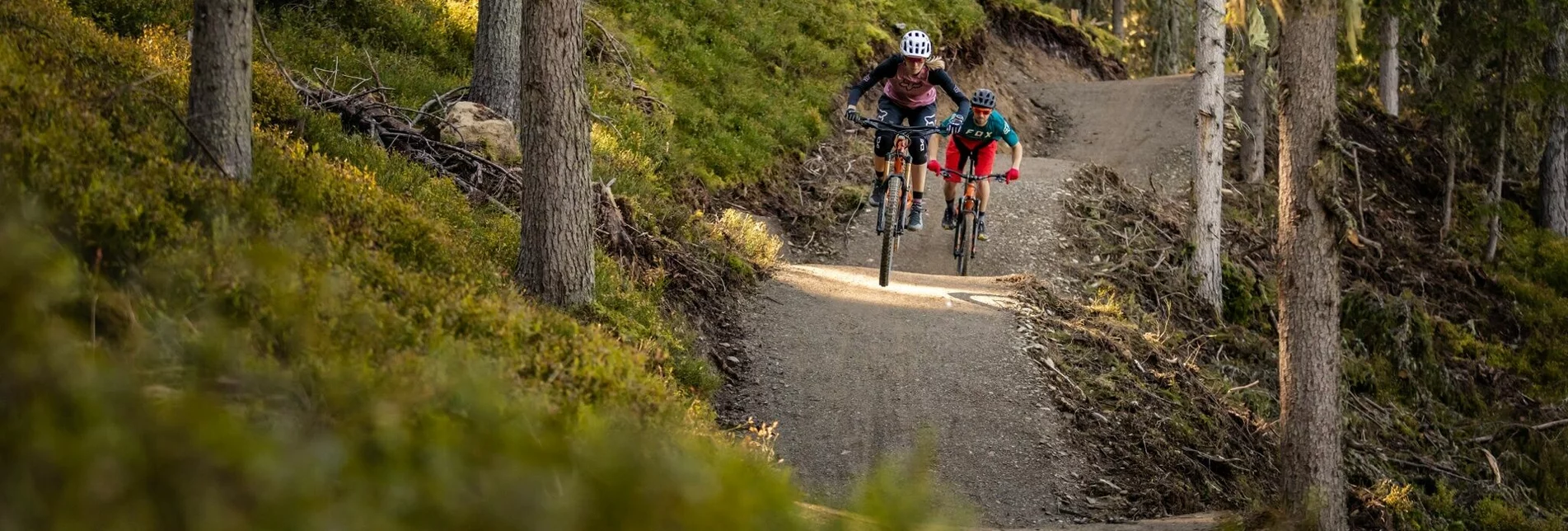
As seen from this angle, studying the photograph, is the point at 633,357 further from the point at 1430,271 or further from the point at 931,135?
the point at 1430,271

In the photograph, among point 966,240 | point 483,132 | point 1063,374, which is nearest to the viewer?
point 1063,374

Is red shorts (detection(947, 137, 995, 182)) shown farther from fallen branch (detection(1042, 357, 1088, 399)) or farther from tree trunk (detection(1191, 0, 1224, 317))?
tree trunk (detection(1191, 0, 1224, 317))

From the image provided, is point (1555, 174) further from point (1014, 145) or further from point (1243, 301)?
point (1014, 145)

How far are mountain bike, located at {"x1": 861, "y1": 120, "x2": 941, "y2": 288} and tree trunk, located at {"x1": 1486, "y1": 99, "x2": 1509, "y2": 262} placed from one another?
59.1 ft

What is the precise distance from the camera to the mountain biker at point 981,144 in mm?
12922

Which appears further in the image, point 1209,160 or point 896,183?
point 1209,160

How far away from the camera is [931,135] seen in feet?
41.8

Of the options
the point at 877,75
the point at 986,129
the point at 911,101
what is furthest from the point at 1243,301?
the point at 877,75

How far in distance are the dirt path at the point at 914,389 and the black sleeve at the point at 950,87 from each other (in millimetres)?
1981

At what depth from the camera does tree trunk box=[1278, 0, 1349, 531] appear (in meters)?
9.55

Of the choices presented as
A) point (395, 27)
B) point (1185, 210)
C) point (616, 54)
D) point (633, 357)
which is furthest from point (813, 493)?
point (1185, 210)

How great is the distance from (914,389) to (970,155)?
3934 millimetres

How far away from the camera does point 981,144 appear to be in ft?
43.8

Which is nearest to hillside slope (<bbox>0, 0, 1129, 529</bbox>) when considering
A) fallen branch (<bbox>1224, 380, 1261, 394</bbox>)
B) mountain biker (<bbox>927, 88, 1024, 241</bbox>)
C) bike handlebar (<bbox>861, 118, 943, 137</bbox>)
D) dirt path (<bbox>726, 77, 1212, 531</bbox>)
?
dirt path (<bbox>726, 77, 1212, 531</bbox>)
